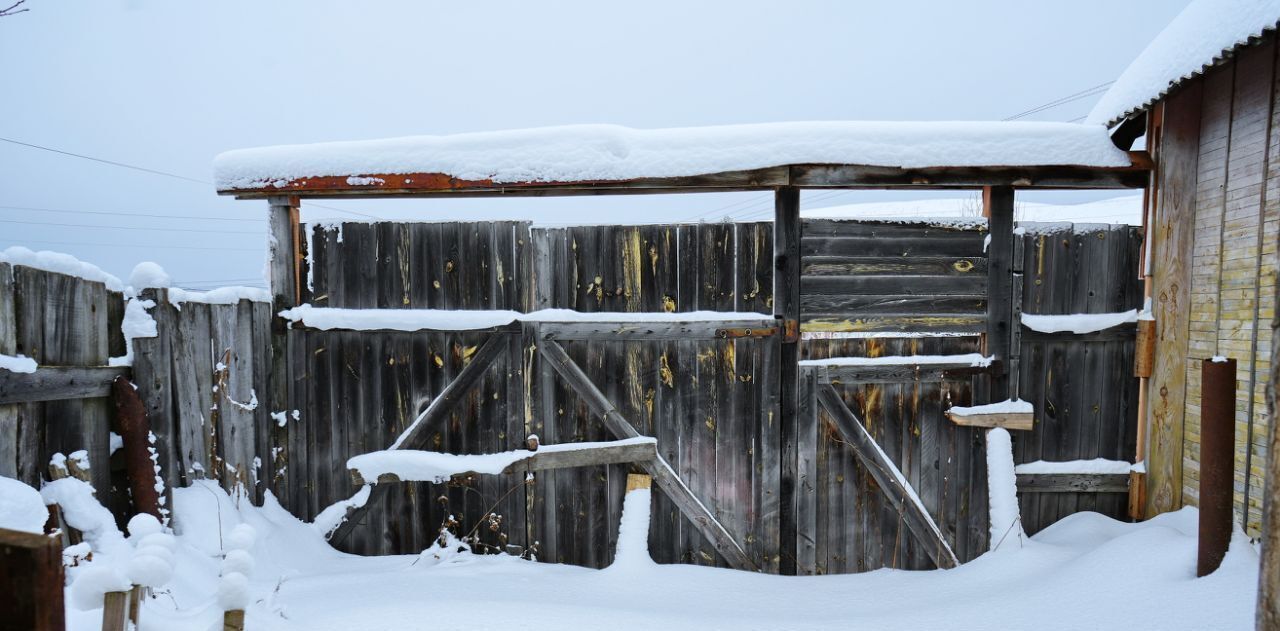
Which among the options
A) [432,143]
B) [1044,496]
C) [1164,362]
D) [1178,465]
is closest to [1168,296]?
[1164,362]

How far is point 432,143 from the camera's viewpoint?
3484 mm

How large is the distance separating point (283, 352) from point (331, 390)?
0.40 meters

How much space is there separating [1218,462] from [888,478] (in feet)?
5.24

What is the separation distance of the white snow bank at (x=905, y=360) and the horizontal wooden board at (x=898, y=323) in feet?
0.59

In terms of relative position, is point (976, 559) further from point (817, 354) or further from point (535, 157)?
point (535, 157)

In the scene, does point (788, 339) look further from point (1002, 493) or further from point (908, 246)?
point (1002, 493)

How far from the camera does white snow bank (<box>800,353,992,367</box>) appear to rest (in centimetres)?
365

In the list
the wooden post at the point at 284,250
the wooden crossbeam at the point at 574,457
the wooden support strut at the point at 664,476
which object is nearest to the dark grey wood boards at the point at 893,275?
the wooden support strut at the point at 664,476

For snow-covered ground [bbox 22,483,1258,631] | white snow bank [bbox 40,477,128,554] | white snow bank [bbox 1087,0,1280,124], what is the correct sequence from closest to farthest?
white snow bank [bbox 40,477,128,554]
snow-covered ground [bbox 22,483,1258,631]
white snow bank [bbox 1087,0,1280,124]

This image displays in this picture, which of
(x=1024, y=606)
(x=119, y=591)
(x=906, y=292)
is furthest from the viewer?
(x=906, y=292)

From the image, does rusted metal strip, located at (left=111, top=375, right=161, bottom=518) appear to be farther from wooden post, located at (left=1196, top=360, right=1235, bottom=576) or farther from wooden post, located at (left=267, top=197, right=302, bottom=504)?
wooden post, located at (left=1196, top=360, right=1235, bottom=576)

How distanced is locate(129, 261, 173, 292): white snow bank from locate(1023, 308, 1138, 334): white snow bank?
533 cm

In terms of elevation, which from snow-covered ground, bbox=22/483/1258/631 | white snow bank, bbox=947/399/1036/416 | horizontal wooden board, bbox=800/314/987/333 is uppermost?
horizontal wooden board, bbox=800/314/987/333

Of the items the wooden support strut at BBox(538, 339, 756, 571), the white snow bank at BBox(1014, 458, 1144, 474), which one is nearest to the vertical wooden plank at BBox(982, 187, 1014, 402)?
the white snow bank at BBox(1014, 458, 1144, 474)
